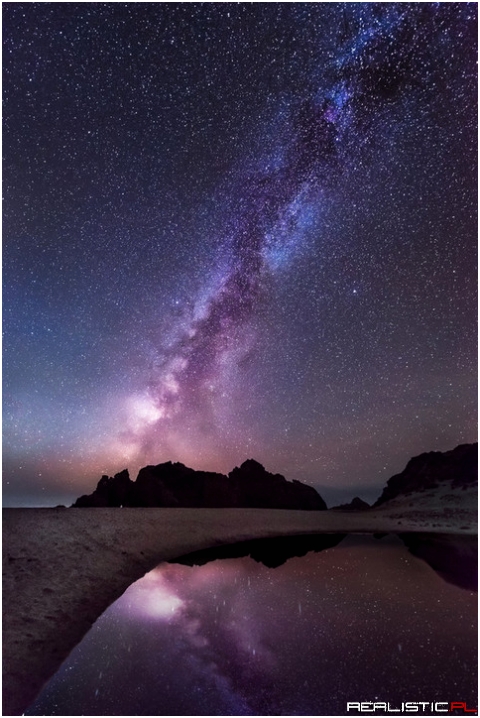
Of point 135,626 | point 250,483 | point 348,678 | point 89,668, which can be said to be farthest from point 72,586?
point 250,483

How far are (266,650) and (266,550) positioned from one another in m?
14.0

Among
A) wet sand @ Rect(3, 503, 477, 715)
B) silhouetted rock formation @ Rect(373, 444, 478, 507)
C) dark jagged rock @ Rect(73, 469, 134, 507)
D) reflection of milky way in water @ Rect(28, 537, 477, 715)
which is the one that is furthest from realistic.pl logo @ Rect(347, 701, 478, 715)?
silhouetted rock formation @ Rect(373, 444, 478, 507)

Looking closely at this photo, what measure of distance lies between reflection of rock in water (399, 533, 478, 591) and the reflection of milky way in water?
194 cm

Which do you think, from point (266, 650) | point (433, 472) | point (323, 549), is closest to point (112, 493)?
point (323, 549)

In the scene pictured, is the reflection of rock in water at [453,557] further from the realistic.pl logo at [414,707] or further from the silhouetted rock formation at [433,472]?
the silhouetted rock formation at [433,472]

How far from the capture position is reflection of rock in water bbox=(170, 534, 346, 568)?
17188 mm

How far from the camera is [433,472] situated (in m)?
147

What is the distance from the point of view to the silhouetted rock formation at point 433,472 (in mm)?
128875

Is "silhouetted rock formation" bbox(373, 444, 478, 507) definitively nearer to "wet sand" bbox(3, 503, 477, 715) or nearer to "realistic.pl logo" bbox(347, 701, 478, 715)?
"wet sand" bbox(3, 503, 477, 715)

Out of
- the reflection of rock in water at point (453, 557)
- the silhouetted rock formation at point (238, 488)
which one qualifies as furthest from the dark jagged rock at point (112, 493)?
the reflection of rock in water at point (453, 557)

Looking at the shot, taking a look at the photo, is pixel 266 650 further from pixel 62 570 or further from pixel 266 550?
pixel 266 550

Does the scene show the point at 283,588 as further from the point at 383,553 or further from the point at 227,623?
the point at 383,553

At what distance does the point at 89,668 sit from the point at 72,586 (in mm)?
3697

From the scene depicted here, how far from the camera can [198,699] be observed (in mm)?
5754
